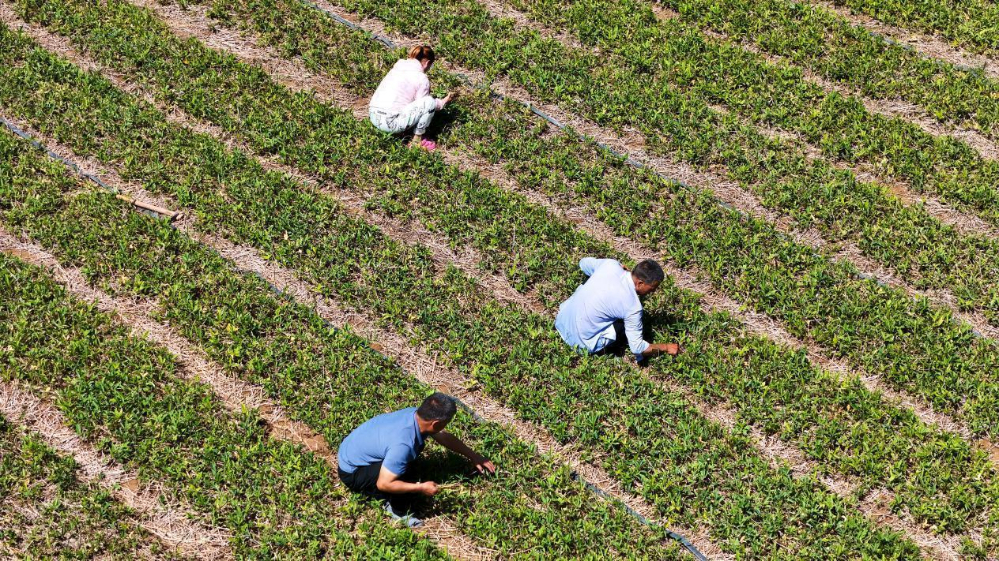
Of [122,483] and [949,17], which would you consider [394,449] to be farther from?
[949,17]

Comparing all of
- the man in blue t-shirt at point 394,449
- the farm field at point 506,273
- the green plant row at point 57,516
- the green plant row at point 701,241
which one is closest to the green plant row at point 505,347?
the farm field at point 506,273

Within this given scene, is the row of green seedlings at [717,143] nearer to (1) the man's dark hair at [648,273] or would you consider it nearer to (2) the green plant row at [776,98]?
(2) the green plant row at [776,98]

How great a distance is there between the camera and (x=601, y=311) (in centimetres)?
860

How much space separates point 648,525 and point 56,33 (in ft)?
32.8

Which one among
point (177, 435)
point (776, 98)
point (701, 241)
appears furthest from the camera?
point (776, 98)

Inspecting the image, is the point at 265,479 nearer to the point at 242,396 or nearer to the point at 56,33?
the point at 242,396

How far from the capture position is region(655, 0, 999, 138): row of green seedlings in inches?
455

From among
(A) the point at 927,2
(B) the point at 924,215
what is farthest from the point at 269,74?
(A) the point at 927,2

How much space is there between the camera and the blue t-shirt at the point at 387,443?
716 centimetres

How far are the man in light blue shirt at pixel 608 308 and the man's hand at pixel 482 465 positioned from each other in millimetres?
1579

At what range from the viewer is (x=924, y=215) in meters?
10.3

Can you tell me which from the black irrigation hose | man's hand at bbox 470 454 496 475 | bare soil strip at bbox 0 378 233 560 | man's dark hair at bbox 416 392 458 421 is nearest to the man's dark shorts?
man's hand at bbox 470 454 496 475

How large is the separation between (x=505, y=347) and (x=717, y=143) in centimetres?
400

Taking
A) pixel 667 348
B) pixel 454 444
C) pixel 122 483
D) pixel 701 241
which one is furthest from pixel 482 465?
pixel 701 241
